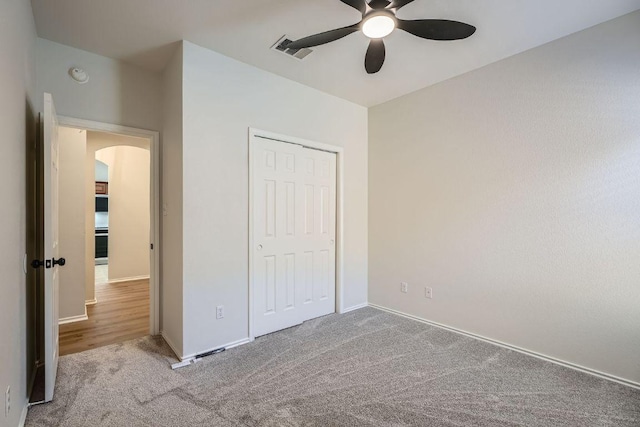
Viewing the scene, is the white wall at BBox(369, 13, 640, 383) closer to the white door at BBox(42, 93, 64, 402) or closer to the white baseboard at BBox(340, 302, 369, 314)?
the white baseboard at BBox(340, 302, 369, 314)

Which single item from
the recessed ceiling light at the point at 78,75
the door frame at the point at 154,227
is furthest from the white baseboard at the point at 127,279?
the recessed ceiling light at the point at 78,75

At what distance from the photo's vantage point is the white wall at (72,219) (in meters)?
3.31

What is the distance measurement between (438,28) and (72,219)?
13.6ft

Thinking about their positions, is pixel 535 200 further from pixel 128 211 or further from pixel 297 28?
pixel 128 211

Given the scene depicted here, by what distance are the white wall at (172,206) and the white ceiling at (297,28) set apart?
30 centimetres

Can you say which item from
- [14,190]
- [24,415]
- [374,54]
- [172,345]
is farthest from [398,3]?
[24,415]

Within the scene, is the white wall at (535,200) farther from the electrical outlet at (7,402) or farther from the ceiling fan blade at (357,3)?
the electrical outlet at (7,402)

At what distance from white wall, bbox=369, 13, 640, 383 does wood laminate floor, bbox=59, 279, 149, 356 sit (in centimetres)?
301

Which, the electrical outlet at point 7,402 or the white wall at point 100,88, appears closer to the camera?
the electrical outlet at point 7,402

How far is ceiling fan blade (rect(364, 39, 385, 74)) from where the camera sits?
1.95 metres

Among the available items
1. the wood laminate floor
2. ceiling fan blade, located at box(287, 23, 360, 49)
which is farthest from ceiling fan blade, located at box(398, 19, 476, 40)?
the wood laminate floor

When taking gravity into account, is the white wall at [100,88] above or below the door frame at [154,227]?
above

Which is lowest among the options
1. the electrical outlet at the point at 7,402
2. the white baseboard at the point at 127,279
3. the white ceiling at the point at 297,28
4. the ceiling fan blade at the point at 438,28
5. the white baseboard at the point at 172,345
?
the white baseboard at the point at 127,279

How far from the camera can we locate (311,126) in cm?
330
